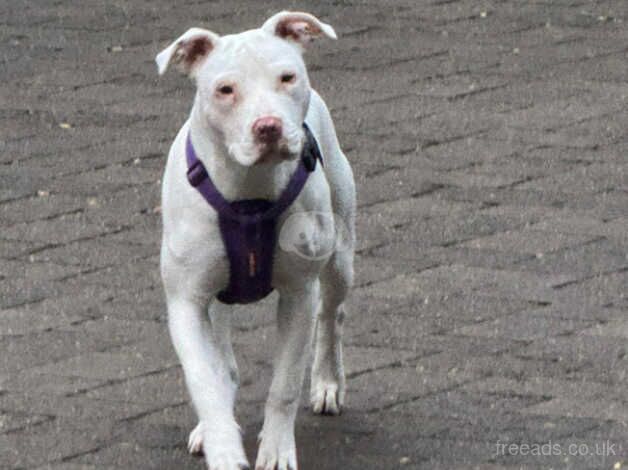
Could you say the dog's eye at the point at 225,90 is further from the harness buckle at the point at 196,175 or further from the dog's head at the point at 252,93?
the harness buckle at the point at 196,175

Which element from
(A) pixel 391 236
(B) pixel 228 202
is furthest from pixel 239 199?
(A) pixel 391 236

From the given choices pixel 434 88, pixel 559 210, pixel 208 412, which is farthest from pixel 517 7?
pixel 208 412

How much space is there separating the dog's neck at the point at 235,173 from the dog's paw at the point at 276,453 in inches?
25.4

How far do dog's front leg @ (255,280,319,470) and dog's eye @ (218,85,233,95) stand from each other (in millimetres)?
649

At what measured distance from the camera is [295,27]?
5.37m

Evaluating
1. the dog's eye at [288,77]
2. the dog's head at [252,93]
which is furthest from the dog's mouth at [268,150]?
the dog's eye at [288,77]

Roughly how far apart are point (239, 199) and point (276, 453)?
2.24 ft

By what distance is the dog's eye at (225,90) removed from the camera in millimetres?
5133

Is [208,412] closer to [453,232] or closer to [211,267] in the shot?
[211,267]

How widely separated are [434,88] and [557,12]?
5.95ft

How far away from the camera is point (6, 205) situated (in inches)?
316

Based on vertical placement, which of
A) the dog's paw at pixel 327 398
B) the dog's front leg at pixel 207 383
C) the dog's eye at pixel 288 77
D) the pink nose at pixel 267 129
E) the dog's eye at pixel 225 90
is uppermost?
the dog's eye at pixel 288 77

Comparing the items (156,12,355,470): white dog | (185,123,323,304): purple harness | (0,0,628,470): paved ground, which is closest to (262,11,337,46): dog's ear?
(156,12,355,470): white dog

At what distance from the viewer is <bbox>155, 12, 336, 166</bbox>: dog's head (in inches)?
200
